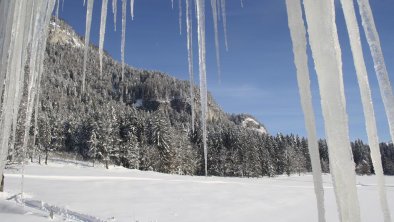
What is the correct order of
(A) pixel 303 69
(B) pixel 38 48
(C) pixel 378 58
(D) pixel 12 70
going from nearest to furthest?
(C) pixel 378 58, (A) pixel 303 69, (D) pixel 12 70, (B) pixel 38 48

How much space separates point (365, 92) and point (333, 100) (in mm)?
122

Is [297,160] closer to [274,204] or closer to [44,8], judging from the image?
[274,204]

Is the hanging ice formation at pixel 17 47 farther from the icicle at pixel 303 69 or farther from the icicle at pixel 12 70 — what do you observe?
the icicle at pixel 303 69

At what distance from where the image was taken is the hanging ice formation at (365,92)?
77cm

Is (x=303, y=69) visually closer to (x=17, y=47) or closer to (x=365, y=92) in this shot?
(x=365, y=92)

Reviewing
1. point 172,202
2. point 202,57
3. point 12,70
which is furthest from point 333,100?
point 172,202

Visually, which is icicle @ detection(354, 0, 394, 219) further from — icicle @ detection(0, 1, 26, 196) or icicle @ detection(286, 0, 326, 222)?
icicle @ detection(0, 1, 26, 196)

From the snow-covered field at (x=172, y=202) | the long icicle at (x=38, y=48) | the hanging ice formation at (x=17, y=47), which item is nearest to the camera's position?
the hanging ice formation at (x=17, y=47)

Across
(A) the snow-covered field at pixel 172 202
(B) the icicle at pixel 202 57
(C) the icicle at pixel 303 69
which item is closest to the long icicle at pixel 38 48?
(B) the icicle at pixel 202 57

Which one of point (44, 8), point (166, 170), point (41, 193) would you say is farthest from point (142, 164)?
point (44, 8)

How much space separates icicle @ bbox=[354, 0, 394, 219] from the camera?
711 mm

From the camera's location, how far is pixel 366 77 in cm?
83

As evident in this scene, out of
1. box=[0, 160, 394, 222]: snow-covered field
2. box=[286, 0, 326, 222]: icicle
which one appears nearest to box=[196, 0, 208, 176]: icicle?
box=[286, 0, 326, 222]: icicle

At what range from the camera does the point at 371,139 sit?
0.80 m
